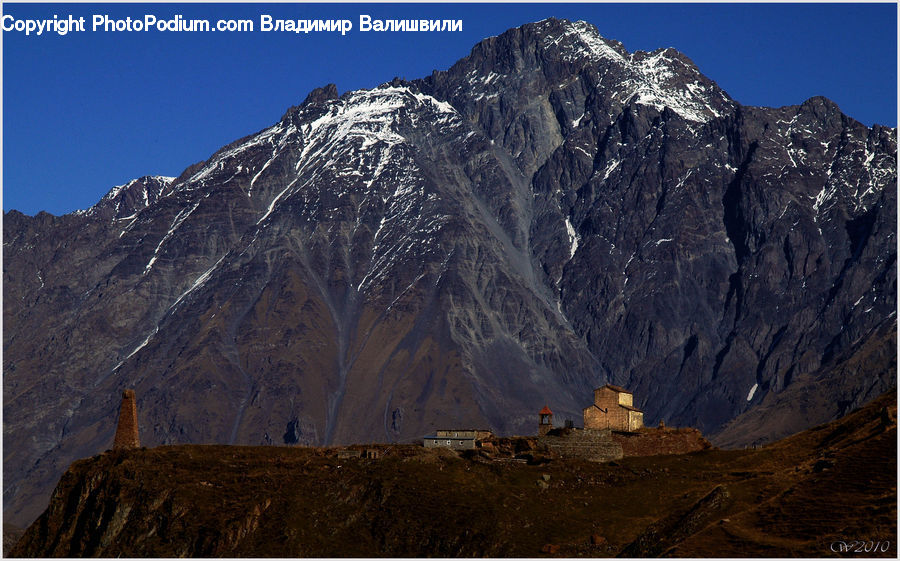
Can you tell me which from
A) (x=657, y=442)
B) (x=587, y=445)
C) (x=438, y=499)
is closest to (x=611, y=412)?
(x=657, y=442)

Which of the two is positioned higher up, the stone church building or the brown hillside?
the stone church building

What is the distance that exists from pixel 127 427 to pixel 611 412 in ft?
193

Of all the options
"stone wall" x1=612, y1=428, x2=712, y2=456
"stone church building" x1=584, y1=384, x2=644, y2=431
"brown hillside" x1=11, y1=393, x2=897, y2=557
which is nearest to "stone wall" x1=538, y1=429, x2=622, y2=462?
"stone wall" x1=612, y1=428, x2=712, y2=456

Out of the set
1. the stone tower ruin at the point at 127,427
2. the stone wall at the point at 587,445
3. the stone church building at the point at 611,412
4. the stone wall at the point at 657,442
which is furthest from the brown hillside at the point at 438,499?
the stone church building at the point at 611,412

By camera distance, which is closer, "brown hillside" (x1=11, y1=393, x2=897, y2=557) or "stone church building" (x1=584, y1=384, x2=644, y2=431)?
"brown hillside" (x1=11, y1=393, x2=897, y2=557)

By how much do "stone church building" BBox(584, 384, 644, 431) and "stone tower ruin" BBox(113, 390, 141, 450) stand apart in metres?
54.6

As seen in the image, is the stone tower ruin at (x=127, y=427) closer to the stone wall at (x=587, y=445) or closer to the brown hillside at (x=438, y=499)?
Result: the brown hillside at (x=438, y=499)

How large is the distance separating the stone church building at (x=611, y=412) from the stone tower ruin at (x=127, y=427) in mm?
54592

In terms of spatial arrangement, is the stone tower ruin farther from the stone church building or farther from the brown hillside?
the stone church building

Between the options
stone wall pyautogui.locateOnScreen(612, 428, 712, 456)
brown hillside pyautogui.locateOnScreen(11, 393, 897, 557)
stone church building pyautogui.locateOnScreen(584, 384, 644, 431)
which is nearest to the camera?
brown hillside pyautogui.locateOnScreen(11, 393, 897, 557)

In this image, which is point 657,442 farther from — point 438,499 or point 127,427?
point 127,427

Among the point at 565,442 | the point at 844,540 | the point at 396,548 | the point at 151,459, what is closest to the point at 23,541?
the point at 151,459

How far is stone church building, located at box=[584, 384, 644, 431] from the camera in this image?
573 ft

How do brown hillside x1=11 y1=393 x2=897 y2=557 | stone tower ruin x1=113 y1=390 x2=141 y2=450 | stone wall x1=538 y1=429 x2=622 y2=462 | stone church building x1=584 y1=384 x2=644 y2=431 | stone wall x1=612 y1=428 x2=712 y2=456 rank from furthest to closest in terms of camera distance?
stone church building x1=584 y1=384 x2=644 y2=431 < stone wall x1=612 y1=428 x2=712 y2=456 < stone tower ruin x1=113 y1=390 x2=141 y2=450 < stone wall x1=538 y1=429 x2=622 y2=462 < brown hillside x1=11 y1=393 x2=897 y2=557
